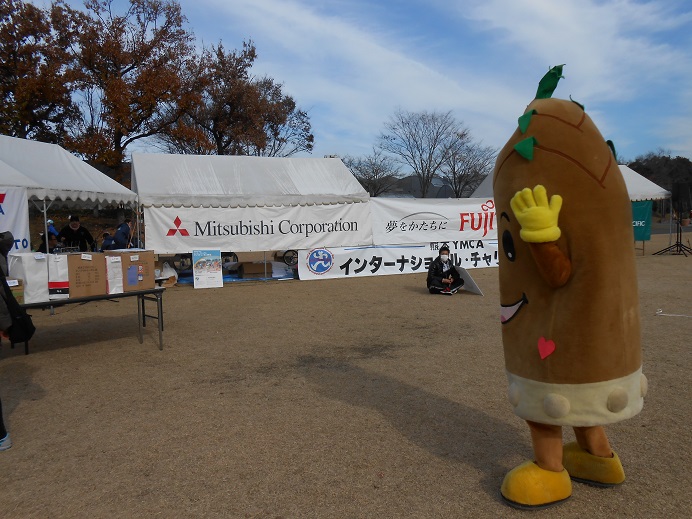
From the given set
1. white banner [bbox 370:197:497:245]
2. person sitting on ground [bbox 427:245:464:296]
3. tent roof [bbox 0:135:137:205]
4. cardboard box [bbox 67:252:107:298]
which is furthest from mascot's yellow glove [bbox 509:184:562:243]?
white banner [bbox 370:197:497:245]

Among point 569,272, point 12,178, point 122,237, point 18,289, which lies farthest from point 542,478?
point 122,237

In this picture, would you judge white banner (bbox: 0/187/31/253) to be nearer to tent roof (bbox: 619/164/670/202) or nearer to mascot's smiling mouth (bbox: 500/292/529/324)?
mascot's smiling mouth (bbox: 500/292/529/324)

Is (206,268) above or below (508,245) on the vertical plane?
below

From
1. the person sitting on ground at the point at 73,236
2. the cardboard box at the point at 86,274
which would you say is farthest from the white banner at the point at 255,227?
the cardboard box at the point at 86,274

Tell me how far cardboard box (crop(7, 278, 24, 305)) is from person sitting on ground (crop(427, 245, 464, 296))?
7934mm

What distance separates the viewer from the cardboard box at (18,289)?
575cm

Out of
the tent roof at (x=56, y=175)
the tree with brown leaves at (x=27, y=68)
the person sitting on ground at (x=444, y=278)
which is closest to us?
the tent roof at (x=56, y=175)

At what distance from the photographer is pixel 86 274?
6.29 meters

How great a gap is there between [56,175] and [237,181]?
16.3 feet

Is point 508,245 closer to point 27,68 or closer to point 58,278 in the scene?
point 58,278

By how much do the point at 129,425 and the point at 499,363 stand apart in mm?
4023

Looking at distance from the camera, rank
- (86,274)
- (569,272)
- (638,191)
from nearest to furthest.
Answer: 1. (569,272)
2. (86,274)
3. (638,191)

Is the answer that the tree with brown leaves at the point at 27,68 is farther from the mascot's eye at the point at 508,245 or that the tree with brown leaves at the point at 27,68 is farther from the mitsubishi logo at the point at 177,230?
the mascot's eye at the point at 508,245

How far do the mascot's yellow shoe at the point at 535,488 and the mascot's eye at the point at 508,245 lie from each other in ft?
4.12
